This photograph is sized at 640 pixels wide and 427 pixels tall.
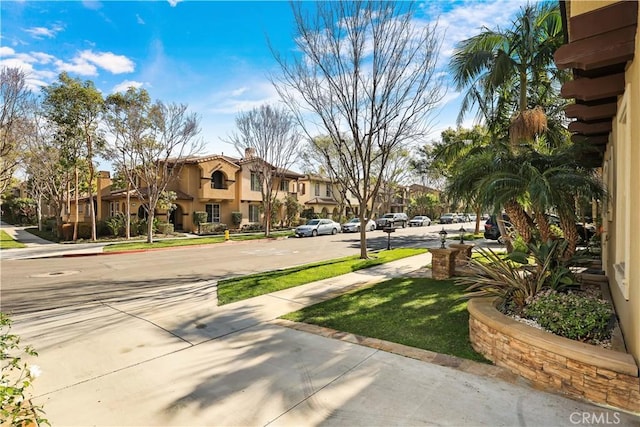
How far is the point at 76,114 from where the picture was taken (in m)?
21.6

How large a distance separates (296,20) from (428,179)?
4539cm

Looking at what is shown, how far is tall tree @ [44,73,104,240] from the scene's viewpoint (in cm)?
2117

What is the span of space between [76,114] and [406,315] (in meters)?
24.0

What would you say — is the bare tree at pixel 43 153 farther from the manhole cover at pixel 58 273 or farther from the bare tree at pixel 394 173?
the bare tree at pixel 394 173

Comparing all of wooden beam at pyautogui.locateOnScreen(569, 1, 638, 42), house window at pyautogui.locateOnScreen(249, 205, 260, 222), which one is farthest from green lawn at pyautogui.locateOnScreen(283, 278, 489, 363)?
house window at pyautogui.locateOnScreen(249, 205, 260, 222)

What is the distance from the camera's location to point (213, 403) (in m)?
3.68

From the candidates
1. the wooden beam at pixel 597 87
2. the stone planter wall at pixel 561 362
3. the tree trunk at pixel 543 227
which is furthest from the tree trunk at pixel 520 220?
the stone planter wall at pixel 561 362

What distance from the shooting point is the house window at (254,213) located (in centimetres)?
3541

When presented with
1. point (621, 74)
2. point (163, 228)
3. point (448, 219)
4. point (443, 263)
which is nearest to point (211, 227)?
point (163, 228)

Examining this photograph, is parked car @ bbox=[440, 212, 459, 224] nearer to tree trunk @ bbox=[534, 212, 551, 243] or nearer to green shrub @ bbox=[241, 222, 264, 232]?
green shrub @ bbox=[241, 222, 264, 232]

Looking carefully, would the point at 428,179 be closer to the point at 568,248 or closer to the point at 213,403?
the point at 568,248

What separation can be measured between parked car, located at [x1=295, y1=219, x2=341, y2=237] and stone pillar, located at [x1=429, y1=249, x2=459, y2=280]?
1862 centimetres

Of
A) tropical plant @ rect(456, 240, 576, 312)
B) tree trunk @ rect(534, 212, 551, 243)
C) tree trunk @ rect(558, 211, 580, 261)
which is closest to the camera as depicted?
tropical plant @ rect(456, 240, 576, 312)

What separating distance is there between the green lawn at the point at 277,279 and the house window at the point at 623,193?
699 centimetres
